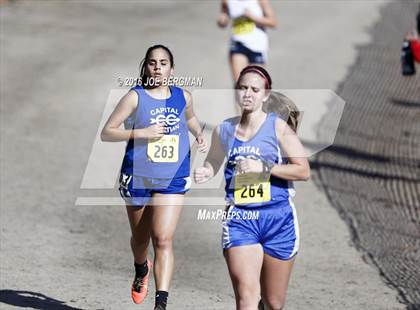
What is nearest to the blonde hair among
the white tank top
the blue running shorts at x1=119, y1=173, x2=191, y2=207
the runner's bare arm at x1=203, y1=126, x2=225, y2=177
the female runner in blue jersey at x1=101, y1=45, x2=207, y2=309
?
the runner's bare arm at x1=203, y1=126, x2=225, y2=177

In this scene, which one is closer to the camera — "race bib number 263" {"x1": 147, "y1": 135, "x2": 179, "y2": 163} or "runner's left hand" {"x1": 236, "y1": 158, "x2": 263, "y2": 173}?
"runner's left hand" {"x1": 236, "y1": 158, "x2": 263, "y2": 173}

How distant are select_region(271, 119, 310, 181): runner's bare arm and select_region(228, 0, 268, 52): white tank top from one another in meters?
6.62

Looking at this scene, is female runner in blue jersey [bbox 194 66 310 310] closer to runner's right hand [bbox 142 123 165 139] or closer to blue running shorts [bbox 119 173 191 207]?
runner's right hand [bbox 142 123 165 139]

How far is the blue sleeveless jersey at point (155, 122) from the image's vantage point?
7.87 metres

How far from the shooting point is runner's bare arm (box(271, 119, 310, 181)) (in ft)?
22.7

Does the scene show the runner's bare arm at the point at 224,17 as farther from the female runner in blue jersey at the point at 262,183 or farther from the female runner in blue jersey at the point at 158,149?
the female runner in blue jersey at the point at 262,183

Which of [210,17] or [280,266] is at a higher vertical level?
[210,17]

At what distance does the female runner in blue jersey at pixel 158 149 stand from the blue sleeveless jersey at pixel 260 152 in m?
0.90

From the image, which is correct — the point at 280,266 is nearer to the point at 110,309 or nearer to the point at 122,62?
the point at 110,309

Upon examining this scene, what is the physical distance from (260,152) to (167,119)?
1.14 m

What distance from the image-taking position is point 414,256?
11.1 m

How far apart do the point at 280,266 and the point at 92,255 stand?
13.0 ft

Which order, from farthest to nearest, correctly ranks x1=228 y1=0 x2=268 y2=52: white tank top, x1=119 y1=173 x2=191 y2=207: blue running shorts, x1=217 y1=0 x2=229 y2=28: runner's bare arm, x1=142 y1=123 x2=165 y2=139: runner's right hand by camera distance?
1. x1=217 y1=0 x2=229 y2=28: runner's bare arm
2. x1=228 y1=0 x2=268 y2=52: white tank top
3. x1=119 y1=173 x2=191 y2=207: blue running shorts
4. x1=142 y1=123 x2=165 y2=139: runner's right hand

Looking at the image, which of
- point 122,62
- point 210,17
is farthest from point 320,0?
point 122,62
